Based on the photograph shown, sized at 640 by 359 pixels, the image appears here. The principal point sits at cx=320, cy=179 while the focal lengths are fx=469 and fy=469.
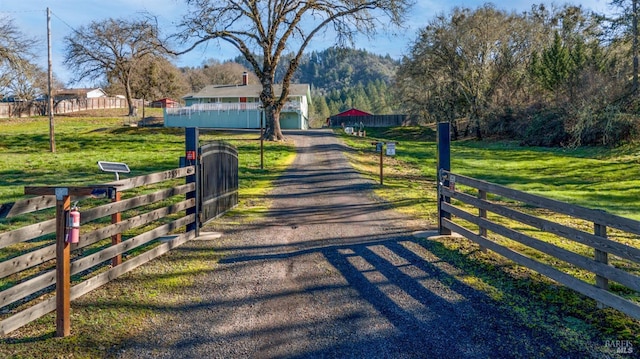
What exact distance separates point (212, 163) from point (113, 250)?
339 centimetres

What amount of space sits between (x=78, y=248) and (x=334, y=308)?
283cm

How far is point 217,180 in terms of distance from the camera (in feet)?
29.5

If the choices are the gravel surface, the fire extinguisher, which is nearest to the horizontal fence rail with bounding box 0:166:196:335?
the fire extinguisher

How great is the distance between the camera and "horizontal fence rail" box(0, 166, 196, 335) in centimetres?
407

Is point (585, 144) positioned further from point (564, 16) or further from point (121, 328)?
point (121, 328)

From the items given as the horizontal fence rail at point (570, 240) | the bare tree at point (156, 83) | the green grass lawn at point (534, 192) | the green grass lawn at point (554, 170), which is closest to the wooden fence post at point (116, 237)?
the green grass lawn at point (534, 192)

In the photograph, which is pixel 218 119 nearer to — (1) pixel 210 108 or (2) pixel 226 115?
(2) pixel 226 115

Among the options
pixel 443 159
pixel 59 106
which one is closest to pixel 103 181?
pixel 443 159

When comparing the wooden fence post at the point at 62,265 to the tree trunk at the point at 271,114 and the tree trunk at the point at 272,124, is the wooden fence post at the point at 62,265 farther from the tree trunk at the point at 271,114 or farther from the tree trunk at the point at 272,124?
the tree trunk at the point at 272,124

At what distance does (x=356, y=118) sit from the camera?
66375 millimetres

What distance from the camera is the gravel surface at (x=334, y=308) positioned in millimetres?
3995

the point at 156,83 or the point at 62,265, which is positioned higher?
the point at 156,83

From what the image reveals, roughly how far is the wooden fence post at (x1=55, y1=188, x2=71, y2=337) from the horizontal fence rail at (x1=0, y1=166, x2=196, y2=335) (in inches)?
0.8

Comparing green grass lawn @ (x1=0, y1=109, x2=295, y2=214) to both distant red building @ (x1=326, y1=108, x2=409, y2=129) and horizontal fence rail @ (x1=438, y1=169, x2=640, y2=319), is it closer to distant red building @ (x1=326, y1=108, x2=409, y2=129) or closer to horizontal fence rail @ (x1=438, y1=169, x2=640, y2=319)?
horizontal fence rail @ (x1=438, y1=169, x2=640, y2=319)
